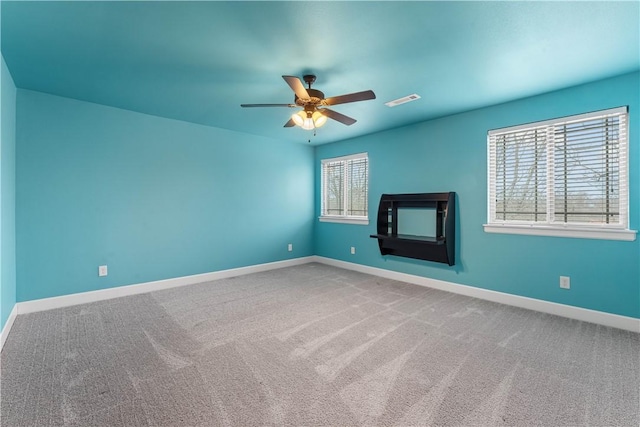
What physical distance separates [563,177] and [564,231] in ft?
1.92

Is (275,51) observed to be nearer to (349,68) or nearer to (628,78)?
(349,68)

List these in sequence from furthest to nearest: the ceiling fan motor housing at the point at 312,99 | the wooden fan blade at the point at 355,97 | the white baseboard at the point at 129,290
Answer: the white baseboard at the point at 129,290 → the ceiling fan motor housing at the point at 312,99 → the wooden fan blade at the point at 355,97

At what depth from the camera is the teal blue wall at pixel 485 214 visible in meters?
2.70

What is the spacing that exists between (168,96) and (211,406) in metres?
3.11

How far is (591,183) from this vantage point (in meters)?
2.89

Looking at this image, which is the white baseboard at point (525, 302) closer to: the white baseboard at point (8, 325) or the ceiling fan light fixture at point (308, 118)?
the ceiling fan light fixture at point (308, 118)

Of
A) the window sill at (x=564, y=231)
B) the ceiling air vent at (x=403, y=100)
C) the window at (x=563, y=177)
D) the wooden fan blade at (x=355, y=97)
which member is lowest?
the window sill at (x=564, y=231)

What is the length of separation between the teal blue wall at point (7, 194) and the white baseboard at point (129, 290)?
0.75ft

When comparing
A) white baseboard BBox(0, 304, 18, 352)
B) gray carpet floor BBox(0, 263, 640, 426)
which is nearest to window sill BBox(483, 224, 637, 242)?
gray carpet floor BBox(0, 263, 640, 426)

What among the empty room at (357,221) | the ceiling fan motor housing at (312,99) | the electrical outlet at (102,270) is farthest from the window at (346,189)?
the electrical outlet at (102,270)

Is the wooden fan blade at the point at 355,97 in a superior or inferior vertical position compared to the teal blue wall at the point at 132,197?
superior

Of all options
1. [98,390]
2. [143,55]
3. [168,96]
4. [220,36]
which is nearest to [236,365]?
[98,390]

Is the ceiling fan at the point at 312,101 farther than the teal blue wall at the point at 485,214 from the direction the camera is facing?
No

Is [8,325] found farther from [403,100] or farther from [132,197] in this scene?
[403,100]
